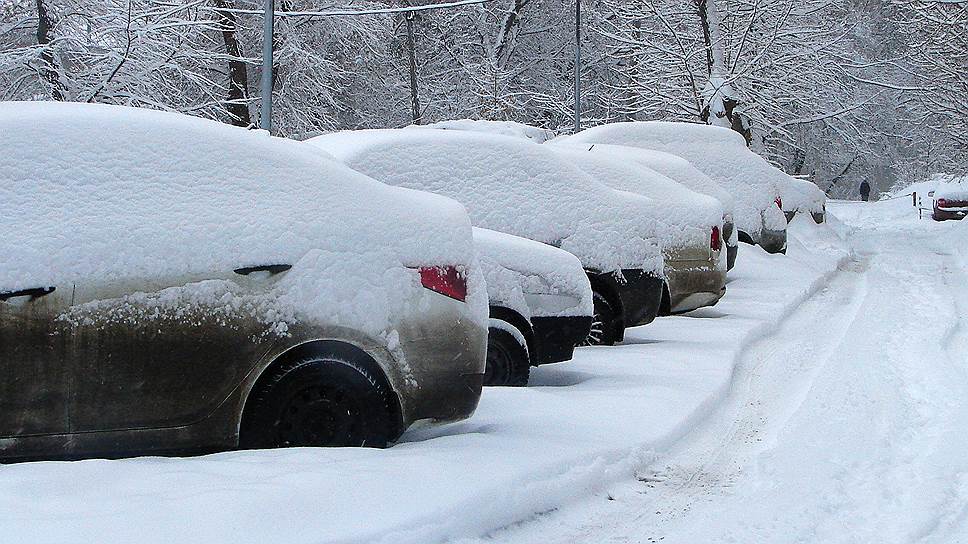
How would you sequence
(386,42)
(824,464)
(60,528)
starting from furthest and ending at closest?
(386,42) → (824,464) → (60,528)

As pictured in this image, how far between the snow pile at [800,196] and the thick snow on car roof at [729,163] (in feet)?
11.1

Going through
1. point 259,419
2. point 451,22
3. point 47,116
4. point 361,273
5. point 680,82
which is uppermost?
point 451,22

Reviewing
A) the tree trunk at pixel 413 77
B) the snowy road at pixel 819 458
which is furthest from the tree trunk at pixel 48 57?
the tree trunk at pixel 413 77

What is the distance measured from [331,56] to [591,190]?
67.7 ft

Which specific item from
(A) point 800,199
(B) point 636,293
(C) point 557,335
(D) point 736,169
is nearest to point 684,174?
(D) point 736,169

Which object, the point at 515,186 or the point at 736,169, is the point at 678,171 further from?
the point at 515,186

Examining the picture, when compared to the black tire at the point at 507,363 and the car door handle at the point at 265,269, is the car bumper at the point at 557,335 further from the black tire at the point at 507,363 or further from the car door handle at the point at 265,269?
the car door handle at the point at 265,269

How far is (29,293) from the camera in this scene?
3.98 meters

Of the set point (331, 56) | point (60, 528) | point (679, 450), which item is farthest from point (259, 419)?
point (331, 56)

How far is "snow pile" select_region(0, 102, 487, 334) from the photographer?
13.5 feet

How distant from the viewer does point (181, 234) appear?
4273 millimetres

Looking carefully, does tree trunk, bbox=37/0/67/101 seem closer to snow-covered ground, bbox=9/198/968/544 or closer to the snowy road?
snow-covered ground, bbox=9/198/968/544

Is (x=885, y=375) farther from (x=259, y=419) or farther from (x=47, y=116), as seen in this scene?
(x=47, y=116)

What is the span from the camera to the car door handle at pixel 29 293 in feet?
12.9
